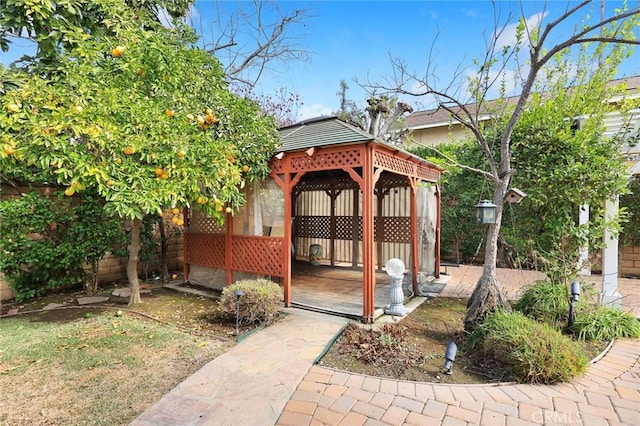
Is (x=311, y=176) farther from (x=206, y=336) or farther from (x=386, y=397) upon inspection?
(x=386, y=397)

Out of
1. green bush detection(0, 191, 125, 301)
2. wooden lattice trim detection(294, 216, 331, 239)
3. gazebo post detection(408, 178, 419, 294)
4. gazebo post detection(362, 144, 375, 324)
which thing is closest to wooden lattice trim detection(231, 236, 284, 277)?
gazebo post detection(362, 144, 375, 324)

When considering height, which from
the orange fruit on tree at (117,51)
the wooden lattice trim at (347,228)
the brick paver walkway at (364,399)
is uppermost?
the orange fruit on tree at (117,51)

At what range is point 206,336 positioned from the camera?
13.0 ft

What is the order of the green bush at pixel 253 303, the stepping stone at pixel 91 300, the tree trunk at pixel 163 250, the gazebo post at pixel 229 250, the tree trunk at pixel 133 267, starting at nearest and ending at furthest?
the green bush at pixel 253 303 → the tree trunk at pixel 133 267 → the stepping stone at pixel 91 300 → the gazebo post at pixel 229 250 → the tree trunk at pixel 163 250

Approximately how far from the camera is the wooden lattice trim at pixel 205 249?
6.04 m

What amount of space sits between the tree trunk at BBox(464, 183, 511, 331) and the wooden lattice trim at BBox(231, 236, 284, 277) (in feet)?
9.43

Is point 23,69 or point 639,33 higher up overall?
point 639,33

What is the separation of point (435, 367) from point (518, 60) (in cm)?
456

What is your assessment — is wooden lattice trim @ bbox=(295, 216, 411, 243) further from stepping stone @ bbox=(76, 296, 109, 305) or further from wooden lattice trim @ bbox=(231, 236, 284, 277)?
stepping stone @ bbox=(76, 296, 109, 305)

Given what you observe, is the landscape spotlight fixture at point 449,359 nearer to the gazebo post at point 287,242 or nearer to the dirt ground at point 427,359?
the dirt ground at point 427,359

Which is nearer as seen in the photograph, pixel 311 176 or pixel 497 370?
pixel 497 370

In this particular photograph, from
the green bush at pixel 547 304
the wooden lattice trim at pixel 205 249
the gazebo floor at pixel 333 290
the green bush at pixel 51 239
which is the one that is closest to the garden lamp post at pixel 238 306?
the gazebo floor at pixel 333 290

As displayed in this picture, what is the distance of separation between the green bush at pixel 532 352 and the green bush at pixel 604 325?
0.94 m

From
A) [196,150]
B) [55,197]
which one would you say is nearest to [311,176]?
[196,150]
